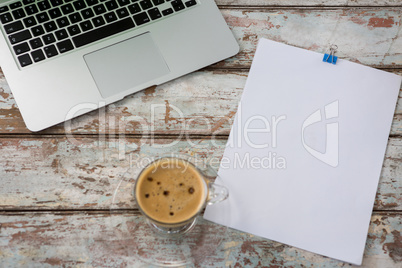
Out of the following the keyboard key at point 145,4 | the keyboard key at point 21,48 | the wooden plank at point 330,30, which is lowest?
the keyboard key at point 21,48

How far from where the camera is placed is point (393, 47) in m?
0.78

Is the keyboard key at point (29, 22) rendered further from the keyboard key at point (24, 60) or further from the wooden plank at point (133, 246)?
the wooden plank at point (133, 246)

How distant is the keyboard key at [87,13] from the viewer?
0.73 m

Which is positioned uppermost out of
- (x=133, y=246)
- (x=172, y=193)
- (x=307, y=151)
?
(x=307, y=151)

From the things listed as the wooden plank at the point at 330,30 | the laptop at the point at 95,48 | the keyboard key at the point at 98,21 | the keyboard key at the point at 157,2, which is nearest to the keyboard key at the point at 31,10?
the laptop at the point at 95,48

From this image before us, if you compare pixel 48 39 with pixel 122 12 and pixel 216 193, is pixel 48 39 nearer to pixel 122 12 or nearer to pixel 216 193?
pixel 122 12

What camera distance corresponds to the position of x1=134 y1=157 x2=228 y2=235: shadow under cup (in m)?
0.65

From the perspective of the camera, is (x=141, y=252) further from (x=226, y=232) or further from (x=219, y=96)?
(x=219, y=96)

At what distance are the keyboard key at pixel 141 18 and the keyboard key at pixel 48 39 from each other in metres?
0.15

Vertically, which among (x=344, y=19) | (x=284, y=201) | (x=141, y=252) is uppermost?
(x=344, y=19)

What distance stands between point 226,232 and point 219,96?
0.24 metres

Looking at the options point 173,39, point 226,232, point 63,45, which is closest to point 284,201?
point 226,232

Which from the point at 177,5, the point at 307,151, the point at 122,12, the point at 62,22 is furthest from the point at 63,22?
the point at 307,151

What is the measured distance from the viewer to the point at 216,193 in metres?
0.68
